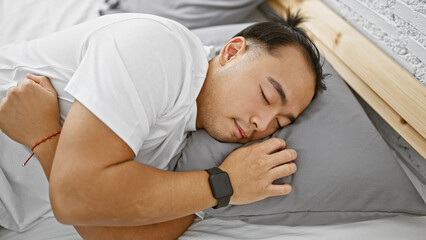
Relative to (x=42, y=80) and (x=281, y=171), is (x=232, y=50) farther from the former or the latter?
(x=42, y=80)

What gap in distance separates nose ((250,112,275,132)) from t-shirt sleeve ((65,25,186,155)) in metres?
0.30

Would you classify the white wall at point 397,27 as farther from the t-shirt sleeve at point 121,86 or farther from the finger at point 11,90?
the finger at point 11,90

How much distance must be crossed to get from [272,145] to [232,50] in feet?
1.19

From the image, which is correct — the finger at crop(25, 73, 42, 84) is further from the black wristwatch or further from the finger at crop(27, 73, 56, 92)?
the black wristwatch

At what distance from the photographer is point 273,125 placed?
1154mm

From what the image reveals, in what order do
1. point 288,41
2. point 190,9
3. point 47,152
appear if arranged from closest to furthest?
point 47,152 → point 288,41 → point 190,9

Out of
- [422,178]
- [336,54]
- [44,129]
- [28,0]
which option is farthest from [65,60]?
[422,178]

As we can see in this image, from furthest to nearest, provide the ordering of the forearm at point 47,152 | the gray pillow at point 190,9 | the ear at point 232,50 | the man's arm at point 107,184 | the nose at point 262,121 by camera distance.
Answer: the gray pillow at point 190,9, the ear at point 232,50, the nose at point 262,121, the forearm at point 47,152, the man's arm at point 107,184

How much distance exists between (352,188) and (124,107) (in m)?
0.66

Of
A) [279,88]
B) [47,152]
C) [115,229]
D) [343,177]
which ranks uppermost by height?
[279,88]

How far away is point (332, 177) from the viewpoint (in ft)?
3.43

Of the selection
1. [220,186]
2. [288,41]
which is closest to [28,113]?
[220,186]

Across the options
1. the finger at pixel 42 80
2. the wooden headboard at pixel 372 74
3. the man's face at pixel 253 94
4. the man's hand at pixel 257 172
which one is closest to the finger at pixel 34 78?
the finger at pixel 42 80

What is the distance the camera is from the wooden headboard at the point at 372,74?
1.15 m
